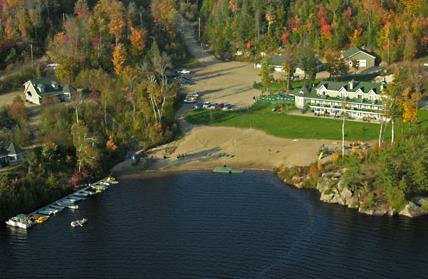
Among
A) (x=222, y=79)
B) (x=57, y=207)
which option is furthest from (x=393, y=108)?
(x=222, y=79)

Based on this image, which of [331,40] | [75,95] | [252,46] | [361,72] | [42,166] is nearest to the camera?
[42,166]

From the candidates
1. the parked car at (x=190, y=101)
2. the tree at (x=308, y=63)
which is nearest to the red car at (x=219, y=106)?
the parked car at (x=190, y=101)

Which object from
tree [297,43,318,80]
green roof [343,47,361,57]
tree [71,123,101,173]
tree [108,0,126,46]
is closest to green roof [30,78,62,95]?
tree [71,123,101,173]

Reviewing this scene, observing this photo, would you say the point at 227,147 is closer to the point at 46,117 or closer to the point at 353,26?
the point at 46,117

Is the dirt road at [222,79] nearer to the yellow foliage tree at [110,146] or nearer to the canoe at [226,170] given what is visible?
the canoe at [226,170]

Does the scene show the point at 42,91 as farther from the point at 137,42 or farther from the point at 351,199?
the point at 351,199

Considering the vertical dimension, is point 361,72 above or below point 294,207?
above

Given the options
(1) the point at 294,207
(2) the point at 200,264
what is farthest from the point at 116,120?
(2) the point at 200,264

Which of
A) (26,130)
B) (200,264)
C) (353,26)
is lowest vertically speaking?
(200,264)
